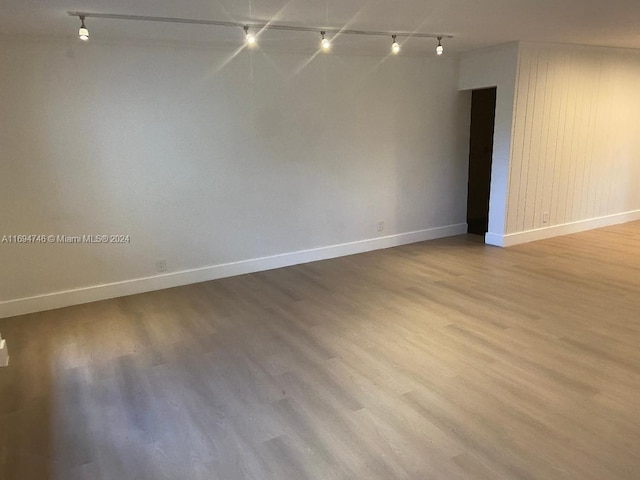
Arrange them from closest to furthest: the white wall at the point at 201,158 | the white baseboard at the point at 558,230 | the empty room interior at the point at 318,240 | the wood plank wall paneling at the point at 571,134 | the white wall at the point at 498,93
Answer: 1. the empty room interior at the point at 318,240
2. the white wall at the point at 201,158
3. the white wall at the point at 498,93
4. the wood plank wall paneling at the point at 571,134
5. the white baseboard at the point at 558,230

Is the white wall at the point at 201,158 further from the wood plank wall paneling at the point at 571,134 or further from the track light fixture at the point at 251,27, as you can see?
the wood plank wall paneling at the point at 571,134

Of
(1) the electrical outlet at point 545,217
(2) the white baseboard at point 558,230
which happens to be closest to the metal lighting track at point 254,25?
(2) the white baseboard at point 558,230

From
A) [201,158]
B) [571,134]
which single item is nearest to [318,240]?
[201,158]

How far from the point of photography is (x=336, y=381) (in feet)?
9.20

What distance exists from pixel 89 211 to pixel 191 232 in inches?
36.2

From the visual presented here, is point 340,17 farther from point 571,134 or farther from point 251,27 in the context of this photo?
point 571,134

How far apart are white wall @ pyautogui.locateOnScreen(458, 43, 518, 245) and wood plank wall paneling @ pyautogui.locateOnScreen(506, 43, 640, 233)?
0.08m

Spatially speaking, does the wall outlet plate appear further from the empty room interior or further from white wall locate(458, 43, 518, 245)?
white wall locate(458, 43, 518, 245)

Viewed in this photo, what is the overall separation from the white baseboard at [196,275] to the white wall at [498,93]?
81 centimetres

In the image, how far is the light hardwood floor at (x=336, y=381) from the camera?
7.02 feet

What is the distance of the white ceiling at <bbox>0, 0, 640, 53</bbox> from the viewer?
3082 mm

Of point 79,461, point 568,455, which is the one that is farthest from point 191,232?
point 568,455

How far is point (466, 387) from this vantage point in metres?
2.70

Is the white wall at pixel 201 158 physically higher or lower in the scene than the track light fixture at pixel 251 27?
lower
